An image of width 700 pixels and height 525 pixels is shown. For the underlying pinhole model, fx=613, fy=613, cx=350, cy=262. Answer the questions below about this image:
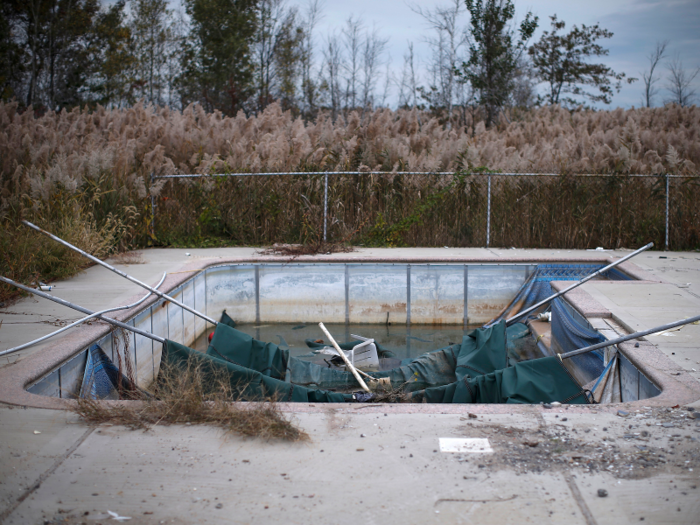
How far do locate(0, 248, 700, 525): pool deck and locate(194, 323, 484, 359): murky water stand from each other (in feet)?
14.2

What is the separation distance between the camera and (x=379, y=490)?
2.74 m

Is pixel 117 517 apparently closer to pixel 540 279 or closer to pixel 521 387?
pixel 521 387

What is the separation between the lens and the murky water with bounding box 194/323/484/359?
8.15 m

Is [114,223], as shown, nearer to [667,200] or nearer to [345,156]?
[345,156]

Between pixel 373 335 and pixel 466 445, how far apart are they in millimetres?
5613

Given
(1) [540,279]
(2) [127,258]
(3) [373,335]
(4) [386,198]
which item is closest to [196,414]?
(3) [373,335]

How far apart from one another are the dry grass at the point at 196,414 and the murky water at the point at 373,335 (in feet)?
14.0

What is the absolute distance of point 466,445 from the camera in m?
3.17

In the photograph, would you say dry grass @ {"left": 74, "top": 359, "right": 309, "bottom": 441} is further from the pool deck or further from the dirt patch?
the dirt patch

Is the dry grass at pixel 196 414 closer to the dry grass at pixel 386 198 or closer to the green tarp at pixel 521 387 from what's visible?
the green tarp at pixel 521 387

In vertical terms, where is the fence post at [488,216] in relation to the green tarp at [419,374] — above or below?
above

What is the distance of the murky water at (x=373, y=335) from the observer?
8148mm

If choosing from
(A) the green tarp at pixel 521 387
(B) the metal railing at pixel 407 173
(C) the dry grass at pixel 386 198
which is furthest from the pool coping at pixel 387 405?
(C) the dry grass at pixel 386 198

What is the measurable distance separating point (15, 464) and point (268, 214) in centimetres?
800
